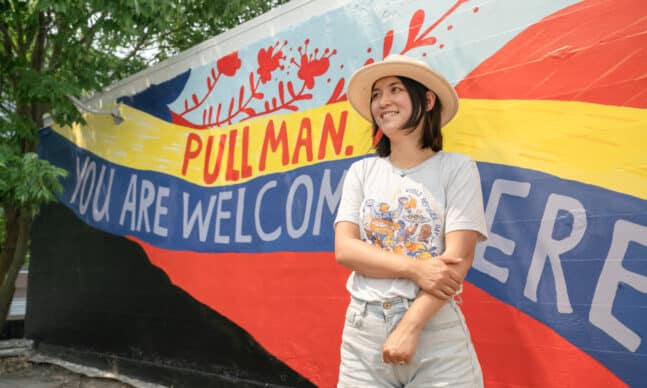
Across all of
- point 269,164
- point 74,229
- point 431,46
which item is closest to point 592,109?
point 431,46

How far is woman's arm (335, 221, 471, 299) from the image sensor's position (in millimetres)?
1810

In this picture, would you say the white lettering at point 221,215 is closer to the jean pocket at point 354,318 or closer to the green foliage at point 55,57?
the green foliage at point 55,57

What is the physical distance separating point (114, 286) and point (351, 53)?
11.3ft

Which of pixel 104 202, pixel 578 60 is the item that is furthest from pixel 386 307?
pixel 104 202

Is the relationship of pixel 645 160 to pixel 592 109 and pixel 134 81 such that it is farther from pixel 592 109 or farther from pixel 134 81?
pixel 134 81

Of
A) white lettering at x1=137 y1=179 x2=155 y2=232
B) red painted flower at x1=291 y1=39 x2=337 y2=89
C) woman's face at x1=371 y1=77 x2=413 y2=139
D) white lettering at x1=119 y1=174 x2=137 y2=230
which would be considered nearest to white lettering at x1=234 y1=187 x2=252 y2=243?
red painted flower at x1=291 y1=39 x2=337 y2=89

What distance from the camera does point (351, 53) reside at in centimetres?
409

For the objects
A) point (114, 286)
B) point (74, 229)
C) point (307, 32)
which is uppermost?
point (307, 32)

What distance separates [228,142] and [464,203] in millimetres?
3307

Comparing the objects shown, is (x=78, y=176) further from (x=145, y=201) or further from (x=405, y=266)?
(x=405, y=266)

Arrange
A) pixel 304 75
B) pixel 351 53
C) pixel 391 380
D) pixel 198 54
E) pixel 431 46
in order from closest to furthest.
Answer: pixel 391 380
pixel 431 46
pixel 351 53
pixel 304 75
pixel 198 54

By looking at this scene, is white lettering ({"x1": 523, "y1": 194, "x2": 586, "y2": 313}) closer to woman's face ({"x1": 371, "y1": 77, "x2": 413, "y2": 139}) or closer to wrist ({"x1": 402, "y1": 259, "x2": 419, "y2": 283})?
woman's face ({"x1": 371, "y1": 77, "x2": 413, "y2": 139})

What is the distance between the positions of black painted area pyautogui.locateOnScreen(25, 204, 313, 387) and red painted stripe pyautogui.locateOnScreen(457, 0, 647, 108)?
7.66 feet

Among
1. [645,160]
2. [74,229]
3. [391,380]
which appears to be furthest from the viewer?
[74,229]
